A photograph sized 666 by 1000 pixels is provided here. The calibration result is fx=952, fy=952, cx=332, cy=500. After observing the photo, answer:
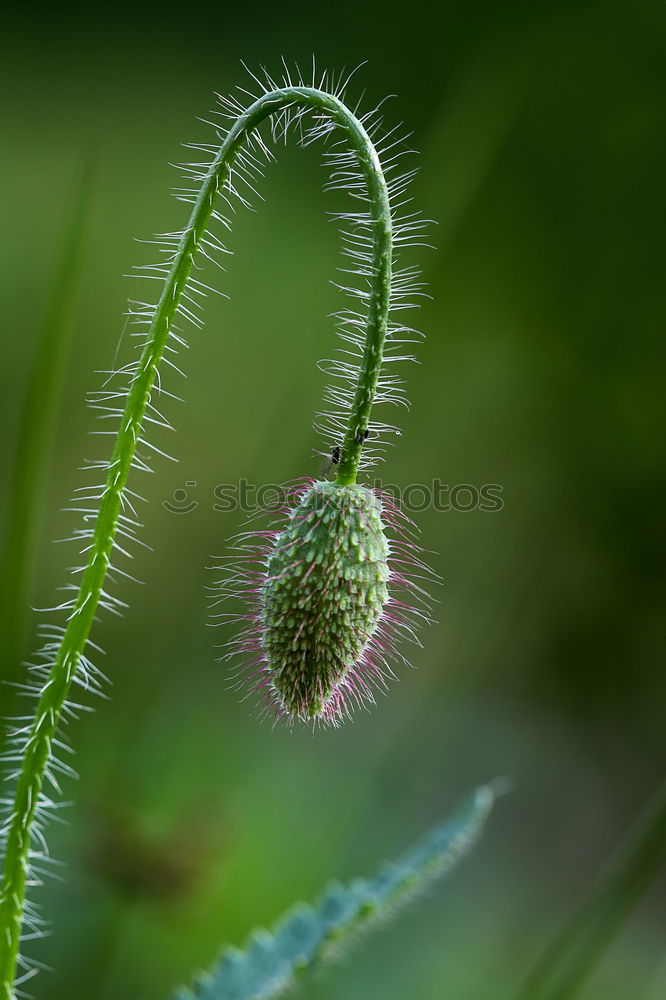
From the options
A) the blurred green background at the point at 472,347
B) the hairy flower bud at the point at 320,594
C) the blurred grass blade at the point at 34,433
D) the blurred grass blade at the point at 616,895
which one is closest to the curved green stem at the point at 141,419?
the hairy flower bud at the point at 320,594

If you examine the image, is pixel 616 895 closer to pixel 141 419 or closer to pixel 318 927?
pixel 318 927

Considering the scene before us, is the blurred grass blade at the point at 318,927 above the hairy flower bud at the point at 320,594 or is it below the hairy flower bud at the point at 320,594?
below

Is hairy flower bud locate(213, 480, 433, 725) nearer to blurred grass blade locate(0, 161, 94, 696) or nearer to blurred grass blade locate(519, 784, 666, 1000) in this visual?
blurred grass blade locate(0, 161, 94, 696)

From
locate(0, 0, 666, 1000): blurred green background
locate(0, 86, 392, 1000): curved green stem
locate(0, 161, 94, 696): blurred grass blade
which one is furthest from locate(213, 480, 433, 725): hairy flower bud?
locate(0, 0, 666, 1000): blurred green background

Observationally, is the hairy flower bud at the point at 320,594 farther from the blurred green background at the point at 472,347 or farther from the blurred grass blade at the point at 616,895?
the blurred green background at the point at 472,347

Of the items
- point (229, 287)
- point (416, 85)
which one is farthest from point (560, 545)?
point (416, 85)

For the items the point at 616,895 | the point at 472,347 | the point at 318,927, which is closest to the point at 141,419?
the point at 318,927

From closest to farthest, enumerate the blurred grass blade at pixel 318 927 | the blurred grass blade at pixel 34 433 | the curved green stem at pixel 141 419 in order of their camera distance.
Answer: the curved green stem at pixel 141 419 → the blurred grass blade at pixel 318 927 → the blurred grass blade at pixel 34 433
